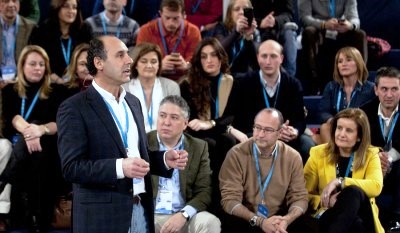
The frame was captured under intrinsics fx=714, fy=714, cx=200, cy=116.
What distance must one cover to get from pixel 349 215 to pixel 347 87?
60.6 inches

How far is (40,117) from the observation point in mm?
4844

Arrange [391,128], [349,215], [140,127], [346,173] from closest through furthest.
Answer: [140,127], [349,215], [346,173], [391,128]

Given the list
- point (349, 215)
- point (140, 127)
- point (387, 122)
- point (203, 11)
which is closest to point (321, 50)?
point (203, 11)

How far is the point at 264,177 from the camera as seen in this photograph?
4.20 m

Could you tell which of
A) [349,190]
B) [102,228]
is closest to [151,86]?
[349,190]

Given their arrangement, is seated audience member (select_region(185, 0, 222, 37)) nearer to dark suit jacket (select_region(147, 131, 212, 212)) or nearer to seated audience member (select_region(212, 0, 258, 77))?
seated audience member (select_region(212, 0, 258, 77))

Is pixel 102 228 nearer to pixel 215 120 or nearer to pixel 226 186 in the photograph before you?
pixel 226 186

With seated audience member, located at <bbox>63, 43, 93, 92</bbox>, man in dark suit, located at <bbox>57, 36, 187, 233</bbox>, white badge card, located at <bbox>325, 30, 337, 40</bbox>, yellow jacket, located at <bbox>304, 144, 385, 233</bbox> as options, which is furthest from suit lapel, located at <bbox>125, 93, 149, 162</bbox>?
Result: white badge card, located at <bbox>325, 30, 337, 40</bbox>

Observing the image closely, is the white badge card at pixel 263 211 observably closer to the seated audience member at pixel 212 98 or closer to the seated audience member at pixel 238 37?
the seated audience member at pixel 212 98

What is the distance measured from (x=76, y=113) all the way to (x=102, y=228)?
1.50ft

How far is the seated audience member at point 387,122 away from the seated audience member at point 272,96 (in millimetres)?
457

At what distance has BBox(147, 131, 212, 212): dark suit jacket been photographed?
413 centimetres

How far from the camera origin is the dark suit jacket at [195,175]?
163 inches

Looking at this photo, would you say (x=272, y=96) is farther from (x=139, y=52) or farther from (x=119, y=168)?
(x=119, y=168)
